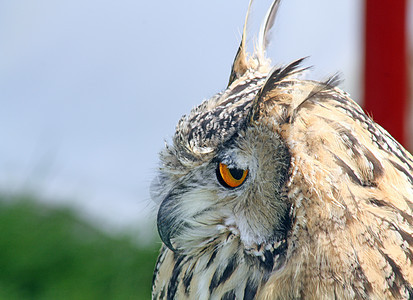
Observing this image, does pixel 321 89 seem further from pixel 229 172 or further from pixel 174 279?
pixel 174 279

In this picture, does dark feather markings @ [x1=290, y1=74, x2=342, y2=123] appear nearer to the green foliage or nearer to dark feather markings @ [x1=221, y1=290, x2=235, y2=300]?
dark feather markings @ [x1=221, y1=290, x2=235, y2=300]

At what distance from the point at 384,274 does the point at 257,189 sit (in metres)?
0.38

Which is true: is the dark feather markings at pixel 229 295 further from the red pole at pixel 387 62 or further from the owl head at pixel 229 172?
the red pole at pixel 387 62

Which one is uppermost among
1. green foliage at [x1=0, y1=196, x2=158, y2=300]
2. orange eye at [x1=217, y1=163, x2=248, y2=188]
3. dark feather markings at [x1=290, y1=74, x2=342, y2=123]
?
dark feather markings at [x1=290, y1=74, x2=342, y2=123]

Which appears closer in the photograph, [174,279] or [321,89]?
[321,89]

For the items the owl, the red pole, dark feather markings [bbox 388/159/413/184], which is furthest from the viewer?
the red pole

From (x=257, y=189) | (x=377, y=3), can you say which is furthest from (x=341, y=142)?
(x=377, y=3)

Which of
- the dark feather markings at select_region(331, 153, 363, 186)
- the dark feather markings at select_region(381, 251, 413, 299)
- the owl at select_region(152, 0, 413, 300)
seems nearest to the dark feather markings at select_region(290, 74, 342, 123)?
the owl at select_region(152, 0, 413, 300)

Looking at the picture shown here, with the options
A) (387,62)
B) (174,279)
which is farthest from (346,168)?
(387,62)

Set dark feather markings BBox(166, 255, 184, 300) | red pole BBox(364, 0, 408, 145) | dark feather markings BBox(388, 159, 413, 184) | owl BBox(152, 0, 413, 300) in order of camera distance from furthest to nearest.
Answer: red pole BBox(364, 0, 408, 145), dark feather markings BBox(166, 255, 184, 300), dark feather markings BBox(388, 159, 413, 184), owl BBox(152, 0, 413, 300)

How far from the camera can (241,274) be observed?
5.19 feet

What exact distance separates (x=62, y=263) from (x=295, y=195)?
2.99m

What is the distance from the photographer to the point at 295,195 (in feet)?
4.60

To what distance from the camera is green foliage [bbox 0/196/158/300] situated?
3.85 meters
